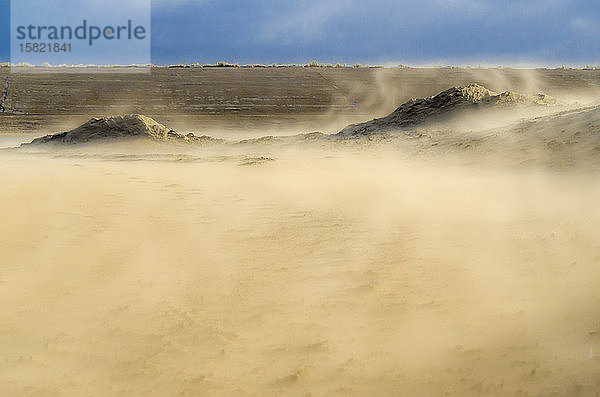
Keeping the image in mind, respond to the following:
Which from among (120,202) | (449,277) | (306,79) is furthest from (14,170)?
(306,79)

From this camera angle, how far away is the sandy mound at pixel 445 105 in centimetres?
1588

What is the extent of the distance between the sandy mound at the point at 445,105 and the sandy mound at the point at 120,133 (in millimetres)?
5284

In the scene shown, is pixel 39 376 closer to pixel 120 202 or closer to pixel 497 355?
pixel 497 355

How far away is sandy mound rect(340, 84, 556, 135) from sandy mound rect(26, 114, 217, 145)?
528 centimetres

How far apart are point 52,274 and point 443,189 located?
16.3 feet

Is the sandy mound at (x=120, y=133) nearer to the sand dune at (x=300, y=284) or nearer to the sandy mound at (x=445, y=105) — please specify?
the sandy mound at (x=445, y=105)

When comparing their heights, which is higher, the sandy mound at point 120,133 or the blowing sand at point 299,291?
the sandy mound at point 120,133

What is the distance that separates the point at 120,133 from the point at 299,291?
13.9 m

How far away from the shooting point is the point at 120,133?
16359mm

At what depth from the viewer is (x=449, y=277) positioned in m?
3.97

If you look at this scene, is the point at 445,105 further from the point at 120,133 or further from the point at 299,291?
the point at 299,291

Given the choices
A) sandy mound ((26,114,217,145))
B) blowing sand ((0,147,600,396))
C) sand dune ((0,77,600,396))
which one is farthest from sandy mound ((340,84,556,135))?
blowing sand ((0,147,600,396))

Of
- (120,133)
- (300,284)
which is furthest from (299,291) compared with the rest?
(120,133)

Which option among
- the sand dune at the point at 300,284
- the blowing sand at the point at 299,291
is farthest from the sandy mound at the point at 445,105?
the blowing sand at the point at 299,291
